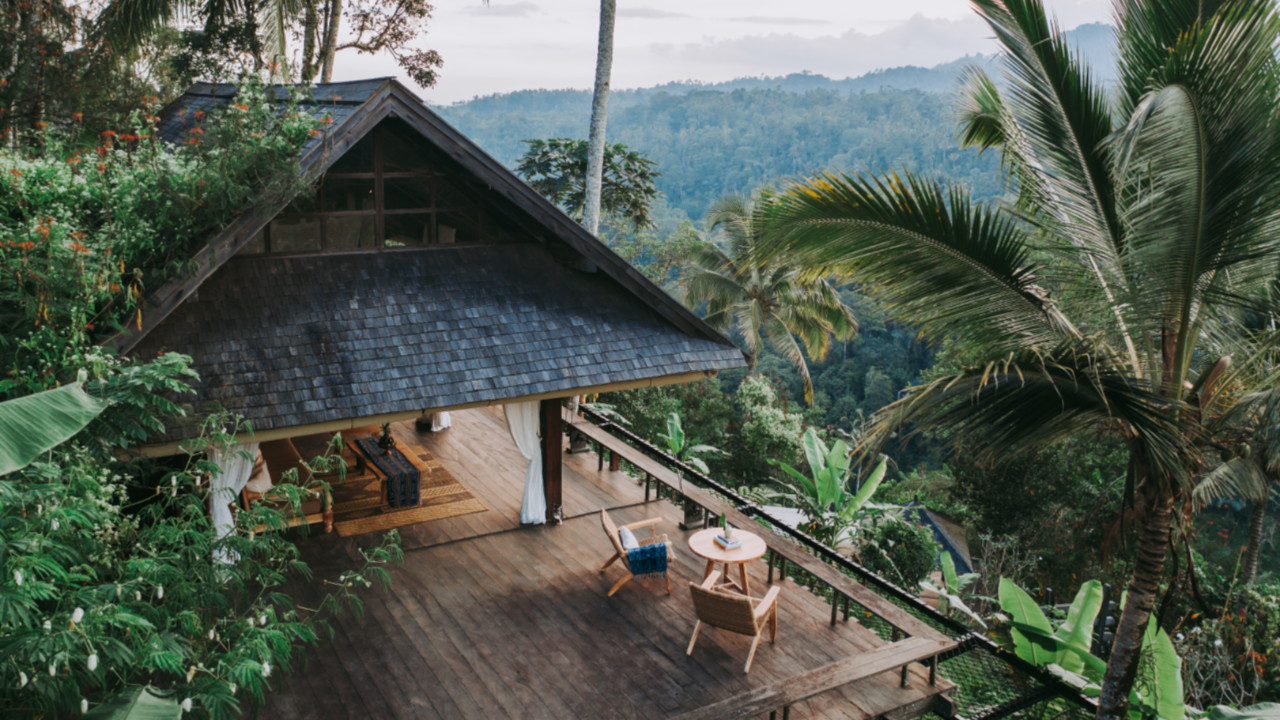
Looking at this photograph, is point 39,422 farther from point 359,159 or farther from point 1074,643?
point 1074,643

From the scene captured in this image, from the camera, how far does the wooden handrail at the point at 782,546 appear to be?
7.02m

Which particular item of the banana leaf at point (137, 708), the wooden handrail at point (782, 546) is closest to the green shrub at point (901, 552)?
the wooden handrail at point (782, 546)

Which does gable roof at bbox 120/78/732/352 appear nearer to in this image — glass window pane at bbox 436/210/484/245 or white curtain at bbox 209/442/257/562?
glass window pane at bbox 436/210/484/245

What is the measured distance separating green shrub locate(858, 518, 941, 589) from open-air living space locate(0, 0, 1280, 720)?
70 mm

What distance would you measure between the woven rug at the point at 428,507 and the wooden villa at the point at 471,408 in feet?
0.11

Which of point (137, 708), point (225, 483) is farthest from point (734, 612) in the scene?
point (225, 483)

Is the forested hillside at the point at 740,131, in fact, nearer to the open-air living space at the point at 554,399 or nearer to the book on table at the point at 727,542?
the open-air living space at the point at 554,399

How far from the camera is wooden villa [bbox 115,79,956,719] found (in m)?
6.71

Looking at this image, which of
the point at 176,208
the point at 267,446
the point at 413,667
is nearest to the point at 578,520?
the point at 413,667

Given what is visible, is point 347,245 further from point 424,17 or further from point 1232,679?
point 424,17

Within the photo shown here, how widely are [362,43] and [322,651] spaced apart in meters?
17.8

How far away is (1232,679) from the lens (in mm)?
9930

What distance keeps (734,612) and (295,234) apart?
543 centimetres

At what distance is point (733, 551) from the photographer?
7852mm
